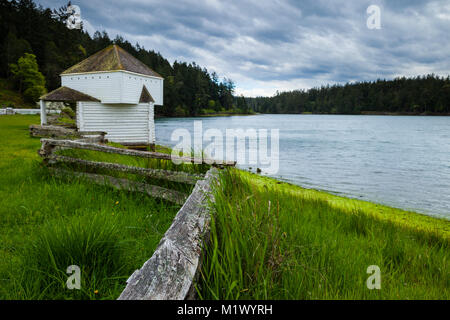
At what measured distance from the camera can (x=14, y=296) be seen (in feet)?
7.25

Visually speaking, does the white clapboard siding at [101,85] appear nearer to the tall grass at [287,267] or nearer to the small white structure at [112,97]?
the small white structure at [112,97]

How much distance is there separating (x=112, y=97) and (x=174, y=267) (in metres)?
19.7

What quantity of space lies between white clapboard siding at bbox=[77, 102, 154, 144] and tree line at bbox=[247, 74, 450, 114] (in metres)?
150

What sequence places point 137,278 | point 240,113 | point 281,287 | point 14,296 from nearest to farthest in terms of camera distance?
point 137,278 < point 281,287 < point 14,296 < point 240,113

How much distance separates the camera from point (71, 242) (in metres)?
2.53

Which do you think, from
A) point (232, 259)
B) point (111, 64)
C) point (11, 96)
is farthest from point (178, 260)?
point (11, 96)

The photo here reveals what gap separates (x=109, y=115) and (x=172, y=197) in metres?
17.1

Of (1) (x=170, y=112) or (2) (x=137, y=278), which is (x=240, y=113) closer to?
(1) (x=170, y=112)

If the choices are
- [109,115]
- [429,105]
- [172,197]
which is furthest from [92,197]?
[429,105]

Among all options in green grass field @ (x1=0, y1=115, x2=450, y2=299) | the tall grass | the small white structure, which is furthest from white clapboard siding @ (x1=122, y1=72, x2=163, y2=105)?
the tall grass

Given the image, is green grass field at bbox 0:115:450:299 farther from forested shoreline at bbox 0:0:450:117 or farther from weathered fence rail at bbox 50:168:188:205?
forested shoreline at bbox 0:0:450:117

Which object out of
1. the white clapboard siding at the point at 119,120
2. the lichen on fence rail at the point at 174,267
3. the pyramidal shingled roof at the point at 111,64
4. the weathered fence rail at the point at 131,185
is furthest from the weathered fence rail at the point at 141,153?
the pyramidal shingled roof at the point at 111,64

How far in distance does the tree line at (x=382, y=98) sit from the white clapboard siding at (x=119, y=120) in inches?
5908

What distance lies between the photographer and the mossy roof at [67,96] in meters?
18.3
